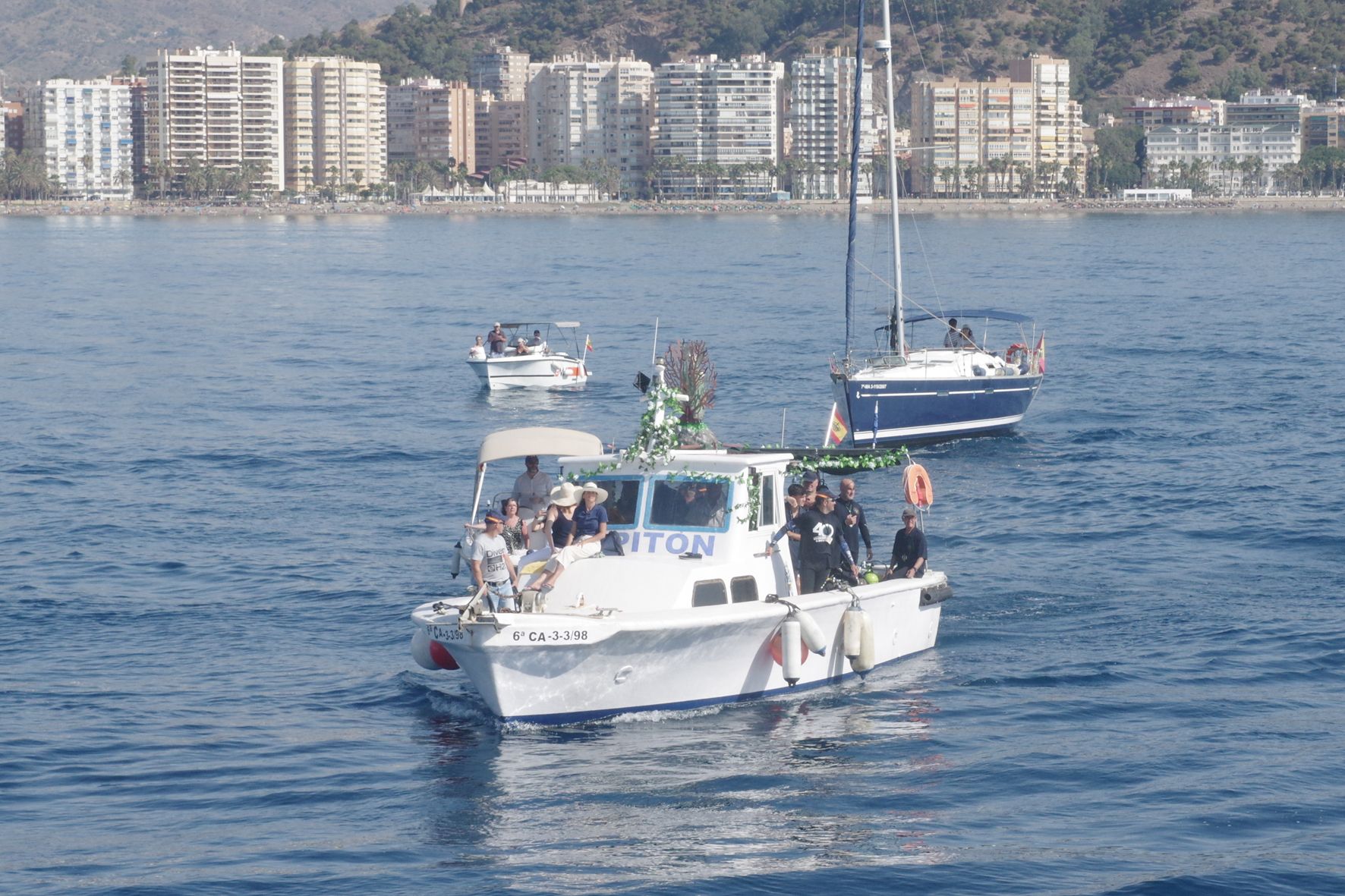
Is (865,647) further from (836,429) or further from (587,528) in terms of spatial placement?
(836,429)

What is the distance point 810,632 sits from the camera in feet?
73.2

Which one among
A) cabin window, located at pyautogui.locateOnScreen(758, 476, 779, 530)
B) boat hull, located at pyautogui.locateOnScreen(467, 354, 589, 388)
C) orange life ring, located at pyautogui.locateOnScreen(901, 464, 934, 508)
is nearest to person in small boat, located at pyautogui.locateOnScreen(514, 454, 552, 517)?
cabin window, located at pyautogui.locateOnScreen(758, 476, 779, 530)

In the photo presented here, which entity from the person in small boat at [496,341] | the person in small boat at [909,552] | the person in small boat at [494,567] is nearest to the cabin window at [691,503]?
the person in small boat at [494,567]

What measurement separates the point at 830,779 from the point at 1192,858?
4069mm

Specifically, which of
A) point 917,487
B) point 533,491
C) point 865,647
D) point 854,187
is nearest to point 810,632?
point 865,647

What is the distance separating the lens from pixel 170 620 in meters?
27.6

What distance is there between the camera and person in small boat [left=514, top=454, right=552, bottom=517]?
23719mm

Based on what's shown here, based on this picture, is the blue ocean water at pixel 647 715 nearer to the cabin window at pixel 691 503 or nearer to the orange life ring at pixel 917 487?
the orange life ring at pixel 917 487

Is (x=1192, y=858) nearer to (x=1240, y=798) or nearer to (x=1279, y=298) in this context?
(x=1240, y=798)

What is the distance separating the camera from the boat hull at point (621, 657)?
20859mm

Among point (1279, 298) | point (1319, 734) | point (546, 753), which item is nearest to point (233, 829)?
point (546, 753)

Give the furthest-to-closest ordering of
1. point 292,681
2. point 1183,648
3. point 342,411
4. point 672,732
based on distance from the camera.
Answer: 1. point 342,411
2. point 1183,648
3. point 292,681
4. point 672,732

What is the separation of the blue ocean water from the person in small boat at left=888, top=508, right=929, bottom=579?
132 centimetres

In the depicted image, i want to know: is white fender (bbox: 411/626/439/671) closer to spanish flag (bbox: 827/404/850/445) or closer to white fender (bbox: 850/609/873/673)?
white fender (bbox: 850/609/873/673)
